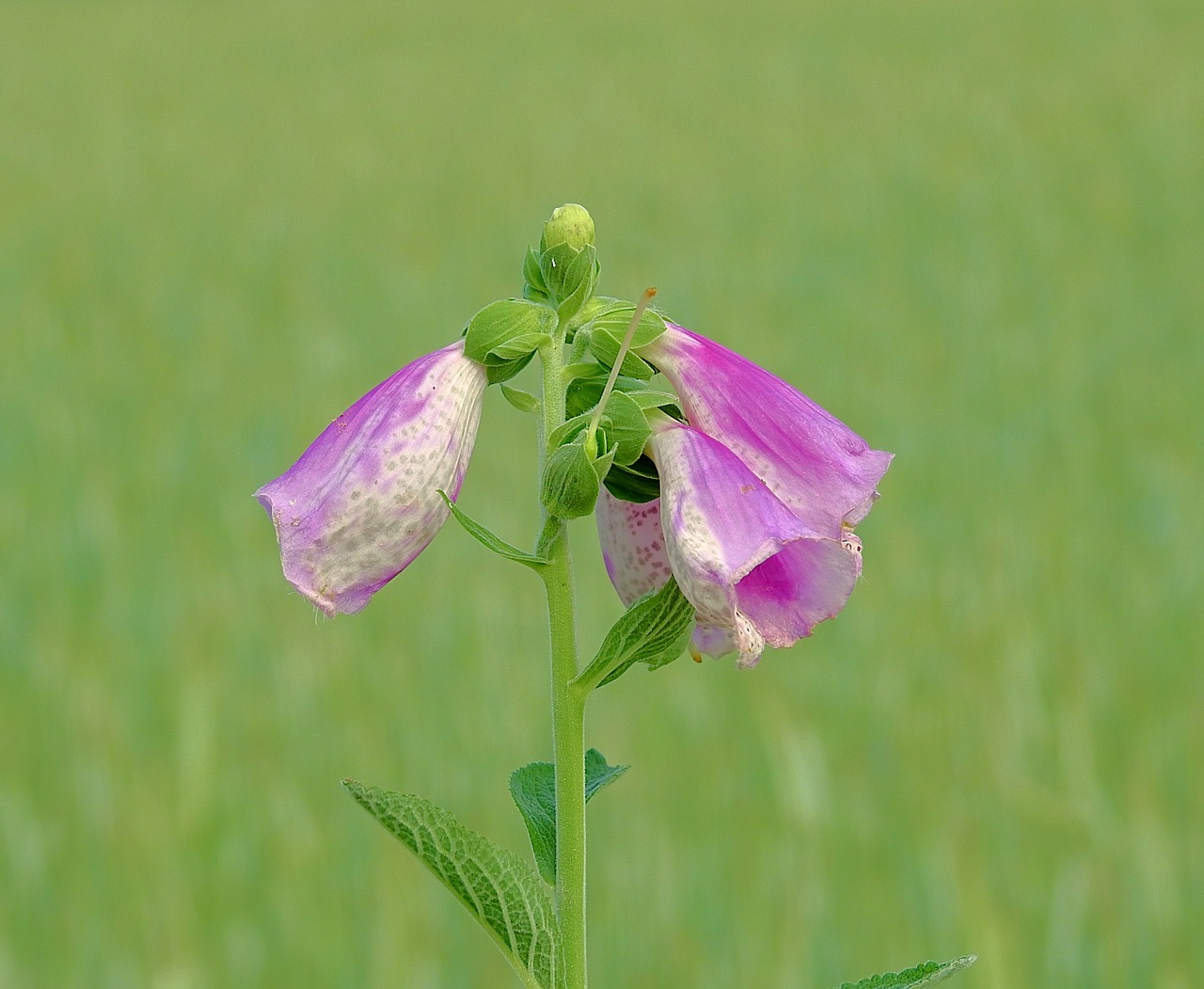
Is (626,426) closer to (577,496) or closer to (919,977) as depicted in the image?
(577,496)

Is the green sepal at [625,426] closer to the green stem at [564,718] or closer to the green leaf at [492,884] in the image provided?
the green stem at [564,718]

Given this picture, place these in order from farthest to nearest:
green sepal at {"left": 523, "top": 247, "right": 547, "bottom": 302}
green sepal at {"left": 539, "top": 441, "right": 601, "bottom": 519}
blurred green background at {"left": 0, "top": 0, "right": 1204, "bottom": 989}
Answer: blurred green background at {"left": 0, "top": 0, "right": 1204, "bottom": 989}, green sepal at {"left": 523, "top": 247, "right": 547, "bottom": 302}, green sepal at {"left": 539, "top": 441, "right": 601, "bottom": 519}

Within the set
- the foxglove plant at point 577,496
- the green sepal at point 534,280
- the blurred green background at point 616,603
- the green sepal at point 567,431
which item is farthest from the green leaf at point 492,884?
the blurred green background at point 616,603

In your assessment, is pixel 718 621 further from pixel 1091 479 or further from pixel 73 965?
pixel 1091 479

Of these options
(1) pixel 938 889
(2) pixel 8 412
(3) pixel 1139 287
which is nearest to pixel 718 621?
(1) pixel 938 889

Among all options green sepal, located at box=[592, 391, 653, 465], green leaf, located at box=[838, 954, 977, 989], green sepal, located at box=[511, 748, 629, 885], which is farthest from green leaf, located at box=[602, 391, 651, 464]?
Answer: green leaf, located at box=[838, 954, 977, 989]

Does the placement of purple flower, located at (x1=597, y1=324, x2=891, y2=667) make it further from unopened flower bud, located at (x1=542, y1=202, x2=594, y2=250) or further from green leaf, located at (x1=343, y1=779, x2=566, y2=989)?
green leaf, located at (x1=343, y1=779, x2=566, y2=989)

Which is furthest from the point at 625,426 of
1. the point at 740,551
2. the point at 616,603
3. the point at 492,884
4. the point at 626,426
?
the point at 616,603
